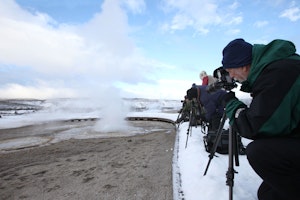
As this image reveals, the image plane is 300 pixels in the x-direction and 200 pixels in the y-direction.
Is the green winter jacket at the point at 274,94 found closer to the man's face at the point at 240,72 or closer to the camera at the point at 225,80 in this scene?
the man's face at the point at 240,72

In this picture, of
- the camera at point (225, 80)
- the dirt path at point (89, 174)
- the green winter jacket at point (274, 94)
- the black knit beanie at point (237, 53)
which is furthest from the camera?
the dirt path at point (89, 174)

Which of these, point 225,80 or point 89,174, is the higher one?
point 225,80

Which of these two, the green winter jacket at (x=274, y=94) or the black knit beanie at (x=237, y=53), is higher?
the black knit beanie at (x=237, y=53)

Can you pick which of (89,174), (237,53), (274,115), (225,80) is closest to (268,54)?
(237,53)

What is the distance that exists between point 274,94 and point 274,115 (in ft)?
0.47

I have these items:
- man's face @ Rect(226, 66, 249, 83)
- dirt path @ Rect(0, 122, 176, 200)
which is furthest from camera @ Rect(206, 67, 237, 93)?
dirt path @ Rect(0, 122, 176, 200)

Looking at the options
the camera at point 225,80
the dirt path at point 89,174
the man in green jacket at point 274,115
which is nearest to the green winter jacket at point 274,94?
the man in green jacket at point 274,115

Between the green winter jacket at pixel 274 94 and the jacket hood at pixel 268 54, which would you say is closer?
the green winter jacket at pixel 274 94

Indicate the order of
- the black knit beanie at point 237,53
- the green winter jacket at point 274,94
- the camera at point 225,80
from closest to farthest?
the green winter jacket at point 274,94 < the black knit beanie at point 237,53 < the camera at point 225,80

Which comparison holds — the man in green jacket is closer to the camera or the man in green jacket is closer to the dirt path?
the camera

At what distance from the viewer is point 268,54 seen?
1801 mm

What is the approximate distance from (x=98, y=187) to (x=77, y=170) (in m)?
1.56

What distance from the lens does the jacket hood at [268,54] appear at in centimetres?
175

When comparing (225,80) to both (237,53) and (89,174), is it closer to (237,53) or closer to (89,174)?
(237,53)
